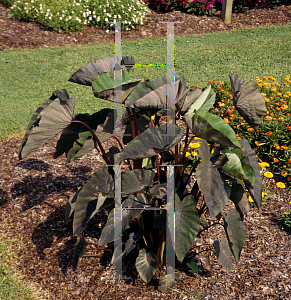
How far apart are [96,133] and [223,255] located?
1057mm

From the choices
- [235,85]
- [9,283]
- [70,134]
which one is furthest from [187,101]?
[9,283]

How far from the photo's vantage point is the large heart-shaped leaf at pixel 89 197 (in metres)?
1.86

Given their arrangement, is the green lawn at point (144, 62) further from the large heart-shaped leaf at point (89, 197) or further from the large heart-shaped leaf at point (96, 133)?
the large heart-shaped leaf at point (89, 197)

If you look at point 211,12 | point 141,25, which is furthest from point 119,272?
point 211,12

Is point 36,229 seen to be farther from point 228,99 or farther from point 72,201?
point 228,99

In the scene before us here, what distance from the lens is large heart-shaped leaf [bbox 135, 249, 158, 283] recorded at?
6.75 ft

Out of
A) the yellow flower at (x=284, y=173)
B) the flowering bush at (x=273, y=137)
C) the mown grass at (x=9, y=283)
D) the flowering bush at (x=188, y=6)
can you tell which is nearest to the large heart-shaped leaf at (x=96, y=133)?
the mown grass at (x=9, y=283)

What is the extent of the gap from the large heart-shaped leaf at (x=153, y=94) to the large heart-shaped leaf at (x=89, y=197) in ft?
1.55

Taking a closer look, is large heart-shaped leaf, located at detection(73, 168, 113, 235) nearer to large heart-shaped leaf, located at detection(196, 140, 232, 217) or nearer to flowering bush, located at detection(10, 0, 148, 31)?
large heart-shaped leaf, located at detection(196, 140, 232, 217)

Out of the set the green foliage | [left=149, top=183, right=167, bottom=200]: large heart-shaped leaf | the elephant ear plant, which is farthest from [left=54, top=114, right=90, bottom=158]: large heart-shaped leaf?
the green foliage

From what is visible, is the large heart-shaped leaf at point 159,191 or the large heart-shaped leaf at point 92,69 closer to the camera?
the large heart-shaped leaf at point 159,191

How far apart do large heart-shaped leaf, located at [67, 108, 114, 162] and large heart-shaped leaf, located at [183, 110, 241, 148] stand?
1.62 ft

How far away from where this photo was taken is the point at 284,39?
7695 mm

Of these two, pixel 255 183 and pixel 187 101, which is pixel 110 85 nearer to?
pixel 187 101
